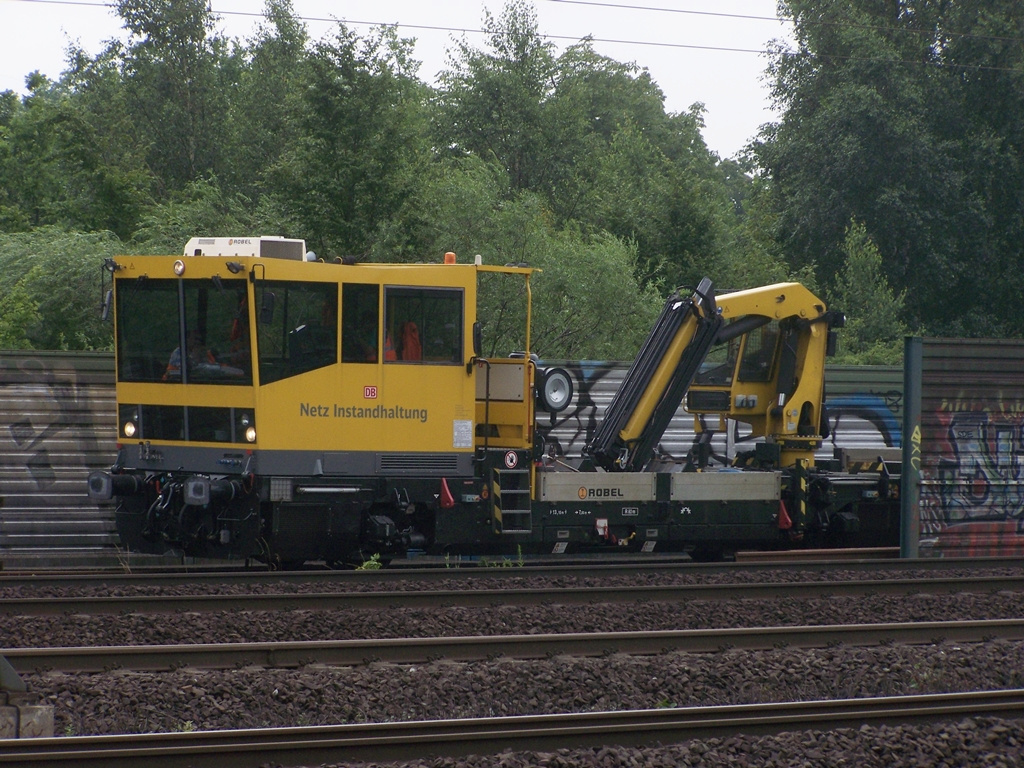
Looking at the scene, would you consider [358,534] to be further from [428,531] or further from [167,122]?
[167,122]

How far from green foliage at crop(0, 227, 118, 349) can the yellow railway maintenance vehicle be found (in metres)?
10.7

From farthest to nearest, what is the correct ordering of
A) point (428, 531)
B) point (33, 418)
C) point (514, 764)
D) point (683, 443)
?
point (683, 443) → point (33, 418) → point (428, 531) → point (514, 764)

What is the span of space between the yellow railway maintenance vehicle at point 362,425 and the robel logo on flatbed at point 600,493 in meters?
0.01

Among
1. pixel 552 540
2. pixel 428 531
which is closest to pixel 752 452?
pixel 552 540

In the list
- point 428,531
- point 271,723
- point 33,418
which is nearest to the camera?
point 271,723

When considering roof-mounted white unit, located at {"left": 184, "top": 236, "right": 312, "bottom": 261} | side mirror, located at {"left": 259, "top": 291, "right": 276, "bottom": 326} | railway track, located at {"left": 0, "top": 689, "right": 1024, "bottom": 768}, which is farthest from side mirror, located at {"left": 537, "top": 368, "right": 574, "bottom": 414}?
railway track, located at {"left": 0, "top": 689, "right": 1024, "bottom": 768}

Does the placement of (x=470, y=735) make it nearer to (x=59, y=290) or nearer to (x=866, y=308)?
(x=59, y=290)

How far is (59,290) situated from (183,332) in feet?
42.9

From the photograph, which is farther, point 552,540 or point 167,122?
point 167,122

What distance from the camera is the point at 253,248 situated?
472 inches

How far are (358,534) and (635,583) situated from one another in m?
3.03

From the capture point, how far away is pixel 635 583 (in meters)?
11.7

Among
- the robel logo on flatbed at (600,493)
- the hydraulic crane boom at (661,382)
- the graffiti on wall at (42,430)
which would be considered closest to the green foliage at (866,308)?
the hydraulic crane boom at (661,382)

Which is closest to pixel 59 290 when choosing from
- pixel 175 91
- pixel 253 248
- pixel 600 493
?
pixel 253 248
